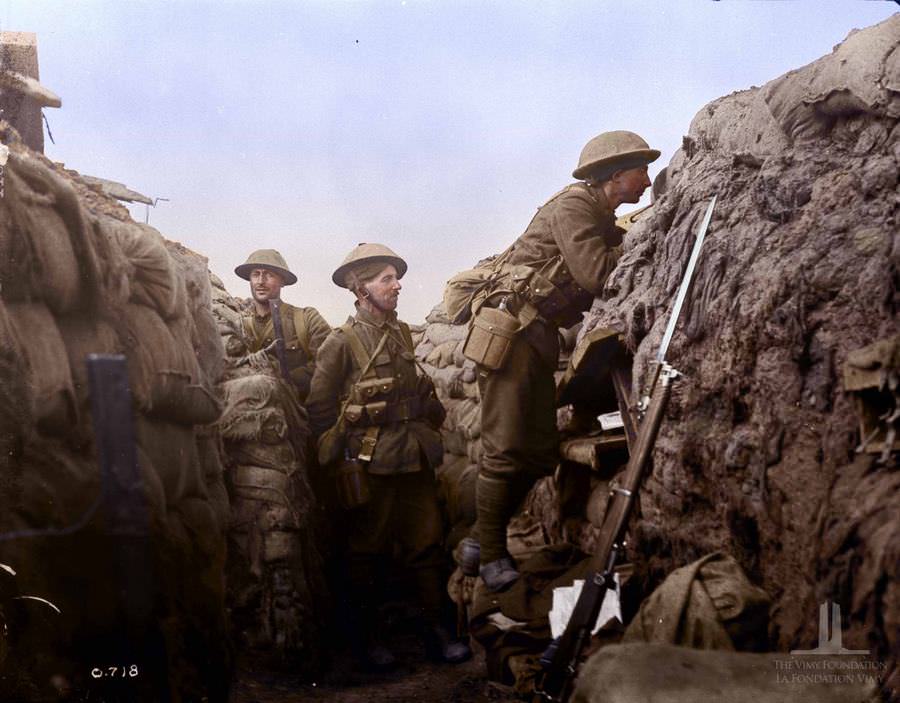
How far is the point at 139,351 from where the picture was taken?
254 centimetres

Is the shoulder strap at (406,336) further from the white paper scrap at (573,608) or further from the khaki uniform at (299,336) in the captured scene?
the white paper scrap at (573,608)

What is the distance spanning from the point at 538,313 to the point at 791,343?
146 centimetres

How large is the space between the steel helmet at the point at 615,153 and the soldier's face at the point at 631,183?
0.03 metres

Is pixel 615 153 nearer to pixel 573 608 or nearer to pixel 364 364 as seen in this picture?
pixel 364 364

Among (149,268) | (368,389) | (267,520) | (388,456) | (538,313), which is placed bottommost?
(267,520)

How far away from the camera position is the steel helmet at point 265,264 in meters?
3.20

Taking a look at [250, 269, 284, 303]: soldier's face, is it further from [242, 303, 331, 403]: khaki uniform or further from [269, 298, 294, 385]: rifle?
[242, 303, 331, 403]: khaki uniform

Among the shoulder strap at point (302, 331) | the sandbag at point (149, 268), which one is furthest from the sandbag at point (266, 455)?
the shoulder strap at point (302, 331)

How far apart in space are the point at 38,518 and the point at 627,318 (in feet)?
7.03

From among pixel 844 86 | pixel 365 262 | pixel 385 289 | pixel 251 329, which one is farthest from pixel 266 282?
pixel 844 86

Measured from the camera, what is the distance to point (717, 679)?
1.97 meters

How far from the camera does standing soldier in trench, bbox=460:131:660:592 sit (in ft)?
11.7

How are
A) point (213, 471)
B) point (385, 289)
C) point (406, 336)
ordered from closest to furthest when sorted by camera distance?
point (213, 471)
point (385, 289)
point (406, 336)

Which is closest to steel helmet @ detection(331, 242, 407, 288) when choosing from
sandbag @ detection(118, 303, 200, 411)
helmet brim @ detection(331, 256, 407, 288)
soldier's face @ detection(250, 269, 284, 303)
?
helmet brim @ detection(331, 256, 407, 288)
